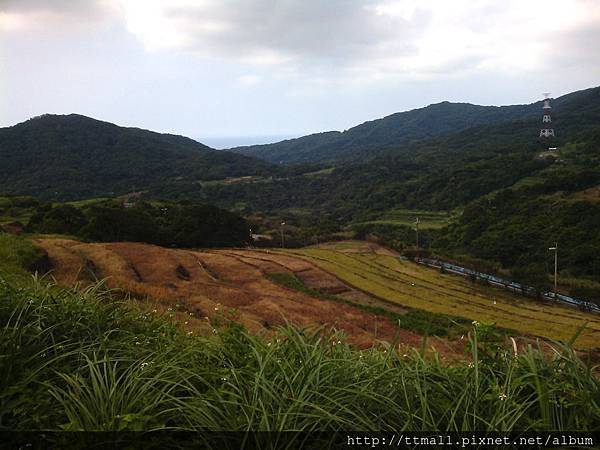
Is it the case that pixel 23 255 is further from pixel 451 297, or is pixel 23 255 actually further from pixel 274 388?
pixel 451 297

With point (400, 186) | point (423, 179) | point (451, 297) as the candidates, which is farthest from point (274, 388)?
point (423, 179)

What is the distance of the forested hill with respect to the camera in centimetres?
11862

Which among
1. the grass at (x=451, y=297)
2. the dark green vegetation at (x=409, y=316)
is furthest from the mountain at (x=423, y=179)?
the dark green vegetation at (x=409, y=316)

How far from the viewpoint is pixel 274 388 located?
273cm

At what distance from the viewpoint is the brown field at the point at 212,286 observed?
605 inches

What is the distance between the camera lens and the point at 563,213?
66.8m

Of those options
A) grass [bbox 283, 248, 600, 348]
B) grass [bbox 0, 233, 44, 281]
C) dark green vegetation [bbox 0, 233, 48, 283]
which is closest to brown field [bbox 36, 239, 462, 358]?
dark green vegetation [bbox 0, 233, 48, 283]

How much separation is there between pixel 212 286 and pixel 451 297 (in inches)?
848

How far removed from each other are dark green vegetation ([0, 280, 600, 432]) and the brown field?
8874 mm

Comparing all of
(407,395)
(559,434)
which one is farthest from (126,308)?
(559,434)

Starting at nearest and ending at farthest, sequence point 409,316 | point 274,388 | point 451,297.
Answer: point 274,388
point 409,316
point 451,297

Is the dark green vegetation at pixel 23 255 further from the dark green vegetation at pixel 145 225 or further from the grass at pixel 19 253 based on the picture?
the dark green vegetation at pixel 145 225

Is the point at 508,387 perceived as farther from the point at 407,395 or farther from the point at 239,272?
the point at 239,272

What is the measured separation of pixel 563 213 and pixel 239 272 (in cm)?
5748
